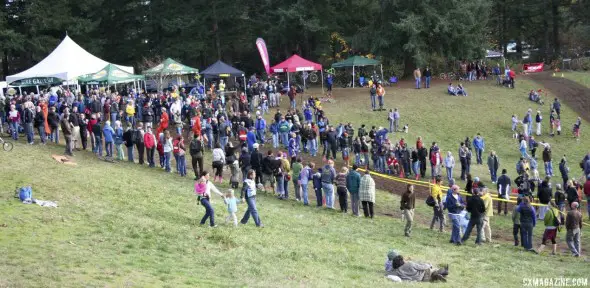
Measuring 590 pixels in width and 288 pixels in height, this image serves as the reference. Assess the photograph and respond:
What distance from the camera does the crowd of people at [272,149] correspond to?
21017 mm

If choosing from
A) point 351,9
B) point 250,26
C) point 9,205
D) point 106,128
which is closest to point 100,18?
point 250,26

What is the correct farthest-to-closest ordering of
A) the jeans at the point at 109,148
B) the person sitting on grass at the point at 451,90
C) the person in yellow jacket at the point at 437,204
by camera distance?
the person sitting on grass at the point at 451,90, the jeans at the point at 109,148, the person in yellow jacket at the point at 437,204

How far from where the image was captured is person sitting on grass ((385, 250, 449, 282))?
15.7m

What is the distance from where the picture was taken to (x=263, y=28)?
57.8 meters

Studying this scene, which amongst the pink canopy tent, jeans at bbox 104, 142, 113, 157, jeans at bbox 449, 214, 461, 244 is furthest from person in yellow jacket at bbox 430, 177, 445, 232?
the pink canopy tent

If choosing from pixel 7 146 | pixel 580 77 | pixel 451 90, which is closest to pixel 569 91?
pixel 580 77

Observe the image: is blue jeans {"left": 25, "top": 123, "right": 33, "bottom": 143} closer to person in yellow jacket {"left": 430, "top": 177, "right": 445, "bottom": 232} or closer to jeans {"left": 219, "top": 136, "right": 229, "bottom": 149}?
jeans {"left": 219, "top": 136, "right": 229, "bottom": 149}

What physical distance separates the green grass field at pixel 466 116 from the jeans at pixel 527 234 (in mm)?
13473

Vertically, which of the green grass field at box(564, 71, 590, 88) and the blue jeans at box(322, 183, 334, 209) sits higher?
the green grass field at box(564, 71, 590, 88)

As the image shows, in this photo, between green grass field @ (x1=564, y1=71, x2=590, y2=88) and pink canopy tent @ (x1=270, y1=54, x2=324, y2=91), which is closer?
pink canopy tent @ (x1=270, y1=54, x2=324, y2=91)

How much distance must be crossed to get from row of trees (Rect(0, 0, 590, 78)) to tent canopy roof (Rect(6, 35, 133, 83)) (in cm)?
1263

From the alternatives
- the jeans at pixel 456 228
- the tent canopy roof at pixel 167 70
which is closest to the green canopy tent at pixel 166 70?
the tent canopy roof at pixel 167 70

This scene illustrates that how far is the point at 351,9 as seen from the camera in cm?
5762

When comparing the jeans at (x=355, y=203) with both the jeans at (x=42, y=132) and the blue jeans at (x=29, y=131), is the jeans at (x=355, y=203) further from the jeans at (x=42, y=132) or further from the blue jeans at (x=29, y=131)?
the blue jeans at (x=29, y=131)
